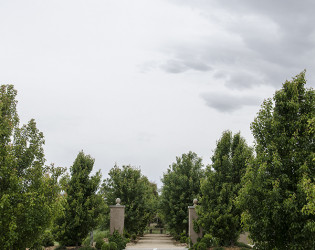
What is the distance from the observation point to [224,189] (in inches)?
712

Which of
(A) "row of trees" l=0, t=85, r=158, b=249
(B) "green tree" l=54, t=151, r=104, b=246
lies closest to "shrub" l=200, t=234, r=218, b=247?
(B) "green tree" l=54, t=151, r=104, b=246

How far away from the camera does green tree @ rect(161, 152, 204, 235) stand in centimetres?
2641

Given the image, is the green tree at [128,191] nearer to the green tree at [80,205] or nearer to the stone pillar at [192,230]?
the stone pillar at [192,230]

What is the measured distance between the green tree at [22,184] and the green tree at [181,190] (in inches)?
660

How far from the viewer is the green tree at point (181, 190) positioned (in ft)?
86.6

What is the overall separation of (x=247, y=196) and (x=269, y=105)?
321cm

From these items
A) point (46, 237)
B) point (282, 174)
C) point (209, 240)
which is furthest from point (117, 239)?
point (282, 174)

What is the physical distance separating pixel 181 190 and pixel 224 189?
9054 millimetres

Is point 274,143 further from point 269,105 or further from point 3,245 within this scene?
point 3,245

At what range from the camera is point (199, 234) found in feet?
69.5

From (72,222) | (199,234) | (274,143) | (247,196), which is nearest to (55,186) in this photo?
(247,196)

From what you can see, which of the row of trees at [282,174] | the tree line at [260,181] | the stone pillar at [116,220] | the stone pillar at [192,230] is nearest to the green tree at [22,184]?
the tree line at [260,181]

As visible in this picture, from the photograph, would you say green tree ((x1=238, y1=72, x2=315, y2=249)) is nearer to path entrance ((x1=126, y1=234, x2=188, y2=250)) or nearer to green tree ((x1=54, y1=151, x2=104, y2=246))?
green tree ((x1=54, y1=151, x2=104, y2=246))

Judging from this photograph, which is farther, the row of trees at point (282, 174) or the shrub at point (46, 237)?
the shrub at point (46, 237)
